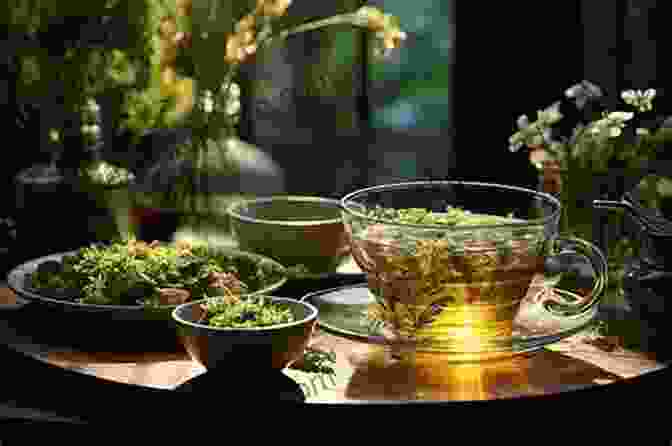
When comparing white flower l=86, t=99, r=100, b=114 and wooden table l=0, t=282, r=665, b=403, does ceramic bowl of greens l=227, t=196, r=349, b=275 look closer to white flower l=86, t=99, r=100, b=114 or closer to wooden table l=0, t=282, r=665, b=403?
wooden table l=0, t=282, r=665, b=403

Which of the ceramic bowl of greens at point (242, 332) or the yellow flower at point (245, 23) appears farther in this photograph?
the yellow flower at point (245, 23)

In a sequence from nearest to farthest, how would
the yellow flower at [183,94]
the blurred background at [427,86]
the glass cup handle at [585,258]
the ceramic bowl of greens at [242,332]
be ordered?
the ceramic bowl of greens at [242,332], the glass cup handle at [585,258], the yellow flower at [183,94], the blurred background at [427,86]

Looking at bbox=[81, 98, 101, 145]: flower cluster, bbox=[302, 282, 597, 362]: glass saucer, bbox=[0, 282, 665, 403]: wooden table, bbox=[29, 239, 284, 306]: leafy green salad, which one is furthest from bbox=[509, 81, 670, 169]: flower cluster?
bbox=[81, 98, 101, 145]: flower cluster

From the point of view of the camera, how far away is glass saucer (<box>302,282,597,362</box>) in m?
1.31

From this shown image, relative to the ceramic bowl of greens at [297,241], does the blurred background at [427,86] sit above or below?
above

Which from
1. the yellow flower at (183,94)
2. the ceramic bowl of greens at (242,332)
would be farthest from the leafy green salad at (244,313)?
the yellow flower at (183,94)

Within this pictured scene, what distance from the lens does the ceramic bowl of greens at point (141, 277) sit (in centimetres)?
141

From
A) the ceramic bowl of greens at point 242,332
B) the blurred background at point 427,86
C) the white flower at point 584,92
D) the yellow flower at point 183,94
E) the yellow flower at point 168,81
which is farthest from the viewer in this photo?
the blurred background at point 427,86

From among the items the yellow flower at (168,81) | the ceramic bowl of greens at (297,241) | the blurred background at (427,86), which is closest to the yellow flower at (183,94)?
Result: the yellow flower at (168,81)

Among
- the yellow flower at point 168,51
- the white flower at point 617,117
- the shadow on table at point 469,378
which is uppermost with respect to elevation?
the yellow flower at point 168,51

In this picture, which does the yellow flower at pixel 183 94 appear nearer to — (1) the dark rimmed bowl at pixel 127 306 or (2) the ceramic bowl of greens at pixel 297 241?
(2) the ceramic bowl of greens at pixel 297 241

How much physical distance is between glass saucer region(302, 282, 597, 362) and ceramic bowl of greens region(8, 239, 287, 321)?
8 cm

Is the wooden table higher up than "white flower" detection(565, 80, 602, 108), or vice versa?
"white flower" detection(565, 80, 602, 108)

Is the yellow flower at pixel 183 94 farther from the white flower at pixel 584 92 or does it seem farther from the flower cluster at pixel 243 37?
the white flower at pixel 584 92
